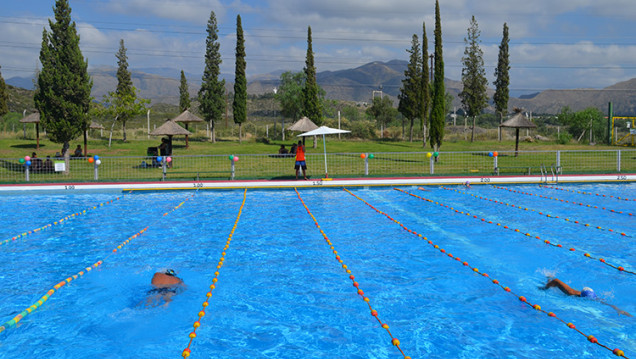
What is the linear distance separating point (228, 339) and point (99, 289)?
327 centimetres

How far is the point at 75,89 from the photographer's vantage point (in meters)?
23.8

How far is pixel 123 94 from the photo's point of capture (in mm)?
43031

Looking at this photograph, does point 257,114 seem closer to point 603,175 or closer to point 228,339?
point 603,175

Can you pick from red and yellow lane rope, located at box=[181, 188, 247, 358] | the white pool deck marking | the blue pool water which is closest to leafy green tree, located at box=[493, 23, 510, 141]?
the white pool deck marking

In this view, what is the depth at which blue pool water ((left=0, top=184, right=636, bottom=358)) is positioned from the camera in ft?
21.2

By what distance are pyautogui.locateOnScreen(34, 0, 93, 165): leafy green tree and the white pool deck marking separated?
3.84 m

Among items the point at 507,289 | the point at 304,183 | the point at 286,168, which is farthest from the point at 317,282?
the point at 286,168

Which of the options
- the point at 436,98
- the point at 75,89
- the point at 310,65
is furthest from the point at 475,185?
the point at 310,65

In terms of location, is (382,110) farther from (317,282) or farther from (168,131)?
(317,282)

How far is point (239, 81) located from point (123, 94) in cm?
1017

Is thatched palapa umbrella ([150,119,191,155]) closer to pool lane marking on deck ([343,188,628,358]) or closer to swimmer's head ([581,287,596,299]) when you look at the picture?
pool lane marking on deck ([343,188,628,358])

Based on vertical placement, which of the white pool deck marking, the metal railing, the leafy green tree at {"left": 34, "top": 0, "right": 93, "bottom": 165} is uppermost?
the leafy green tree at {"left": 34, "top": 0, "right": 93, "bottom": 165}

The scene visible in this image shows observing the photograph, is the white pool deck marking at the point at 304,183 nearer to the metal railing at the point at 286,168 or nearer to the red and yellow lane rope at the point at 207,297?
the metal railing at the point at 286,168

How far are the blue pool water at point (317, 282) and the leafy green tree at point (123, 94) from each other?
83.4ft
